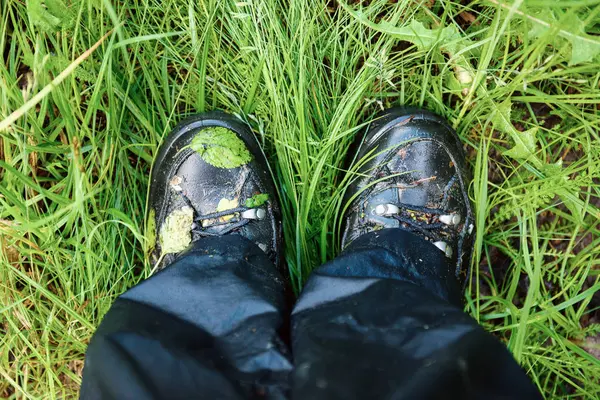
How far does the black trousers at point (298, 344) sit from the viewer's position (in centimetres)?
81

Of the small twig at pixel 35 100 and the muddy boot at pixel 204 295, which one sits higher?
the small twig at pixel 35 100

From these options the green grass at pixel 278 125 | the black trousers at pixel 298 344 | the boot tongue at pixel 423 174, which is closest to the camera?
the black trousers at pixel 298 344

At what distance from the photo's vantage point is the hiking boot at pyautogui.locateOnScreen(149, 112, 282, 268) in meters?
1.37

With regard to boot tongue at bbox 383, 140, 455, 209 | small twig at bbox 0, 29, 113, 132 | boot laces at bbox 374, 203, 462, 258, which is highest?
small twig at bbox 0, 29, 113, 132

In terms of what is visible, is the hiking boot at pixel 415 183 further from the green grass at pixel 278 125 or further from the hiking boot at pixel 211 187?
the hiking boot at pixel 211 187

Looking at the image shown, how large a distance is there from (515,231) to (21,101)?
1527mm

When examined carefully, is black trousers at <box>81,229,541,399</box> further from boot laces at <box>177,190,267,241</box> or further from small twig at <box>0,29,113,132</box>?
small twig at <box>0,29,113,132</box>

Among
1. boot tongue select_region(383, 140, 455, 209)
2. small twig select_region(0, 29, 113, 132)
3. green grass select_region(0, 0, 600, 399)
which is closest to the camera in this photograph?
small twig select_region(0, 29, 113, 132)

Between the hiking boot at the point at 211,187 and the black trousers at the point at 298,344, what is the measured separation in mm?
346

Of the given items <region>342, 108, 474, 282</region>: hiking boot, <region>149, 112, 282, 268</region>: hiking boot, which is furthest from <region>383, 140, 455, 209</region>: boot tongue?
<region>149, 112, 282, 268</region>: hiking boot

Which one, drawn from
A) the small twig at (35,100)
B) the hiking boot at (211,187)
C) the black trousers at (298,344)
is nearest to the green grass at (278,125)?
the hiking boot at (211,187)

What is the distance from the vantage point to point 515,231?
1.47 metres

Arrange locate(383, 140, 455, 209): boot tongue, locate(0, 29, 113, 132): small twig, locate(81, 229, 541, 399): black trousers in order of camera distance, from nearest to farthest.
→ locate(81, 229, 541, 399): black trousers < locate(0, 29, 113, 132): small twig < locate(383, 140, 455, 209): boot tongue

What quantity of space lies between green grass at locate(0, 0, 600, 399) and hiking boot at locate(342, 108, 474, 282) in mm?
64
